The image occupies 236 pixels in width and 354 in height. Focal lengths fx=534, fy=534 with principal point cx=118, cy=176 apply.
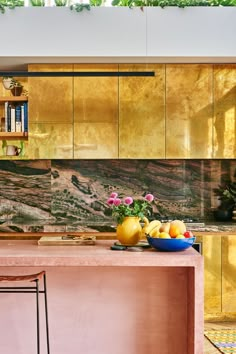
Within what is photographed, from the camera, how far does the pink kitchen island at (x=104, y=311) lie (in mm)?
3535

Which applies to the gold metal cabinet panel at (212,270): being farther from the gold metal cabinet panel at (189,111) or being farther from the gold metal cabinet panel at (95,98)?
the gold metal cabinet panel at (95,98)

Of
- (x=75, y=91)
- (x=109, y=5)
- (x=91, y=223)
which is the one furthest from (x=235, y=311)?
(x=109, y=5)

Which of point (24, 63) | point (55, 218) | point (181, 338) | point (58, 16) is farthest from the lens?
point (55, 218)

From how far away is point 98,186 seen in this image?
19.5 ft

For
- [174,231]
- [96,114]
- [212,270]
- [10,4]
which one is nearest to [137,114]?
[96,114]

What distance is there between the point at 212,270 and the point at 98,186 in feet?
5.21

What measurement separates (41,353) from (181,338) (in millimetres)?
938

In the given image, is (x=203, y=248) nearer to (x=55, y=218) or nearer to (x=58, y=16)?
(x=55, y=218)

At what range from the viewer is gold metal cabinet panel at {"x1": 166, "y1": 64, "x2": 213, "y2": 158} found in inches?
215

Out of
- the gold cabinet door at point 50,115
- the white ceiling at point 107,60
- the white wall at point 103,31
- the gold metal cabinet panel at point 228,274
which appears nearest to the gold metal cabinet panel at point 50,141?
the gold cabinet door at point 50,115

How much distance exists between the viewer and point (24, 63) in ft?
17.9

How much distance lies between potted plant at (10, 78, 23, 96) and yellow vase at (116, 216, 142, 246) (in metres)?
2.84

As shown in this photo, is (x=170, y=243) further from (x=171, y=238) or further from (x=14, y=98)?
(x=14, y=98)

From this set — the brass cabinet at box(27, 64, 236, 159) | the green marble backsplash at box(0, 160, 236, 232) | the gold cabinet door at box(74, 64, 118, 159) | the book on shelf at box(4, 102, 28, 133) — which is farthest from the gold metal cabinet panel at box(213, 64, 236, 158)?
the book on shelf at box(4, 102, 28, 133)
